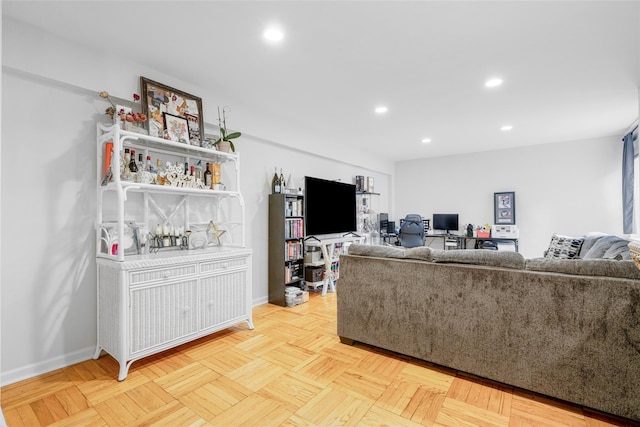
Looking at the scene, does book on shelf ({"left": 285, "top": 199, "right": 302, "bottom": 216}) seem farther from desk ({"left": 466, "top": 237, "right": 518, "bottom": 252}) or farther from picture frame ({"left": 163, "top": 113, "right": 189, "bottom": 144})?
desk ({"left": 466, "top": 237, "right": 518, "bottom": 252})

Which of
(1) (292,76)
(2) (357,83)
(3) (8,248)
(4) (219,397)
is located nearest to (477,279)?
(4) (219,397)

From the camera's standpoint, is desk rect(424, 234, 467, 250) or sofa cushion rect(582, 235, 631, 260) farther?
desk rect(424, 234, 467, 250)

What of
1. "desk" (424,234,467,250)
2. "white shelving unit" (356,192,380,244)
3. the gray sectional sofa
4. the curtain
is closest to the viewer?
the gray sectional sofa

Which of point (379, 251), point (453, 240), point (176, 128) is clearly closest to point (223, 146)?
point (176, 128)

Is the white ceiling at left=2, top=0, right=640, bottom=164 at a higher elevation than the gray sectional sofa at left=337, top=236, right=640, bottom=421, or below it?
higher

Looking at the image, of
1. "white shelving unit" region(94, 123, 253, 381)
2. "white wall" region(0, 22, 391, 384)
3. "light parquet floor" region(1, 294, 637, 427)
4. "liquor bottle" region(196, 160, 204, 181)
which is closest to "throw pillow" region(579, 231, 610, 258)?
"light parquet floor" region(1, 294, 637, 427)

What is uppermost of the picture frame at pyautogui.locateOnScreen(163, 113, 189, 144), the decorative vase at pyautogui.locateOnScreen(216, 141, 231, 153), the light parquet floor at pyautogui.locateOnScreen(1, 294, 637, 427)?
the picture frame at pyautogui.locateOnScreen(163, 113, 189, 144)

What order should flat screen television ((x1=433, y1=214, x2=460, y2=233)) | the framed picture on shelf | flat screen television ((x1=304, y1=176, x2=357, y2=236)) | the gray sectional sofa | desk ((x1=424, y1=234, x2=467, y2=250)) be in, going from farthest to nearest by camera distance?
flat screen television ((x1=433, y1=214, x2=460, y2=233)), desk ((x1=424, y1=234, x2=467, y2=250)), flat screen television ((x1=304, y1=176, x2=357, y2=236)), the framed picture on shelf, the gray sectional sofa

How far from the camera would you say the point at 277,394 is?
74.8 inches

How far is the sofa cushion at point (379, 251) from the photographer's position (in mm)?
2387

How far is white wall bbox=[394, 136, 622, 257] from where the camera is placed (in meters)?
5.06

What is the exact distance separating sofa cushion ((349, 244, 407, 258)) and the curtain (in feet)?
14.3

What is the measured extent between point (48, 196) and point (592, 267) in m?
3.57

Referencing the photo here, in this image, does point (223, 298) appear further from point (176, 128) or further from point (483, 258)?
point (483, 258)
